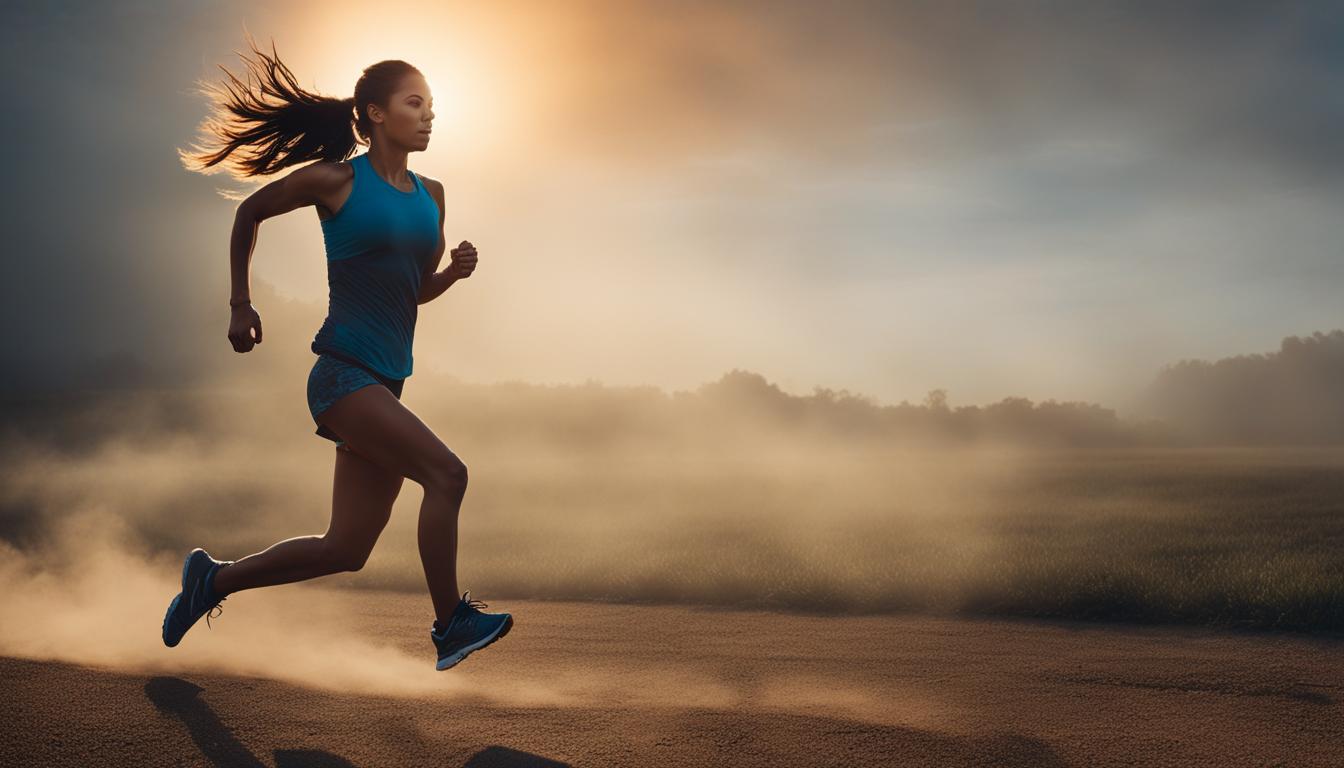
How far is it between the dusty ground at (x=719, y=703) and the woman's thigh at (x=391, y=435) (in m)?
1.04

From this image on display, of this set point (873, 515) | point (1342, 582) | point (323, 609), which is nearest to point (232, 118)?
point (323, 609)

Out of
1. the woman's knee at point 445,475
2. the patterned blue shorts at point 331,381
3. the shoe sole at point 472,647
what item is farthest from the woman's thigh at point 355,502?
the shoe sole at point 472,647

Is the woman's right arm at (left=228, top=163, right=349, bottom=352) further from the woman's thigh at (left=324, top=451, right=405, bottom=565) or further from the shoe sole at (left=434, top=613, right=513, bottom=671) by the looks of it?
the shoe sole at (left=434, top=613, right=513, bottom=671)

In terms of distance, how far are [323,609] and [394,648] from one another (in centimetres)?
194

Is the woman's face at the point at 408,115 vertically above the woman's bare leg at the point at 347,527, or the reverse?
the woman's face at the point at 408,115

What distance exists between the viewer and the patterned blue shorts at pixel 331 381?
3803 mm

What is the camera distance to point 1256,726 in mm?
4004

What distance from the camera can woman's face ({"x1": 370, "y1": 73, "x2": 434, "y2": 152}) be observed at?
158 inches

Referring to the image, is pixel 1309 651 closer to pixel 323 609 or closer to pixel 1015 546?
pixel 1015 546

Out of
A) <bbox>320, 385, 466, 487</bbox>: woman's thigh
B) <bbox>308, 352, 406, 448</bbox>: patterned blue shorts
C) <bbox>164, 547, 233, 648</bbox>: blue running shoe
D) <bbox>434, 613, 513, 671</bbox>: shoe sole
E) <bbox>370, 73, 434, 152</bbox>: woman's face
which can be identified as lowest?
<bbox>434, 613, 513, 671</bbox>: shoe sole

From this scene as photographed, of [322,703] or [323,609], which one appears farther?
[323,609]

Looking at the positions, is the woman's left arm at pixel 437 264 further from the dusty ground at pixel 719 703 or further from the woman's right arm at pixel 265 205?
the dusty ground at pixel 719 703

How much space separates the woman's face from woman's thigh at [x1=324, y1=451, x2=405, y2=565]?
1381mm

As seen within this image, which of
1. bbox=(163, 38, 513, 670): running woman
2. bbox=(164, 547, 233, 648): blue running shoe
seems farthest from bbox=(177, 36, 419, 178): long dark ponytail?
bbox=(164, 547, 233, 648): blue running shoe
